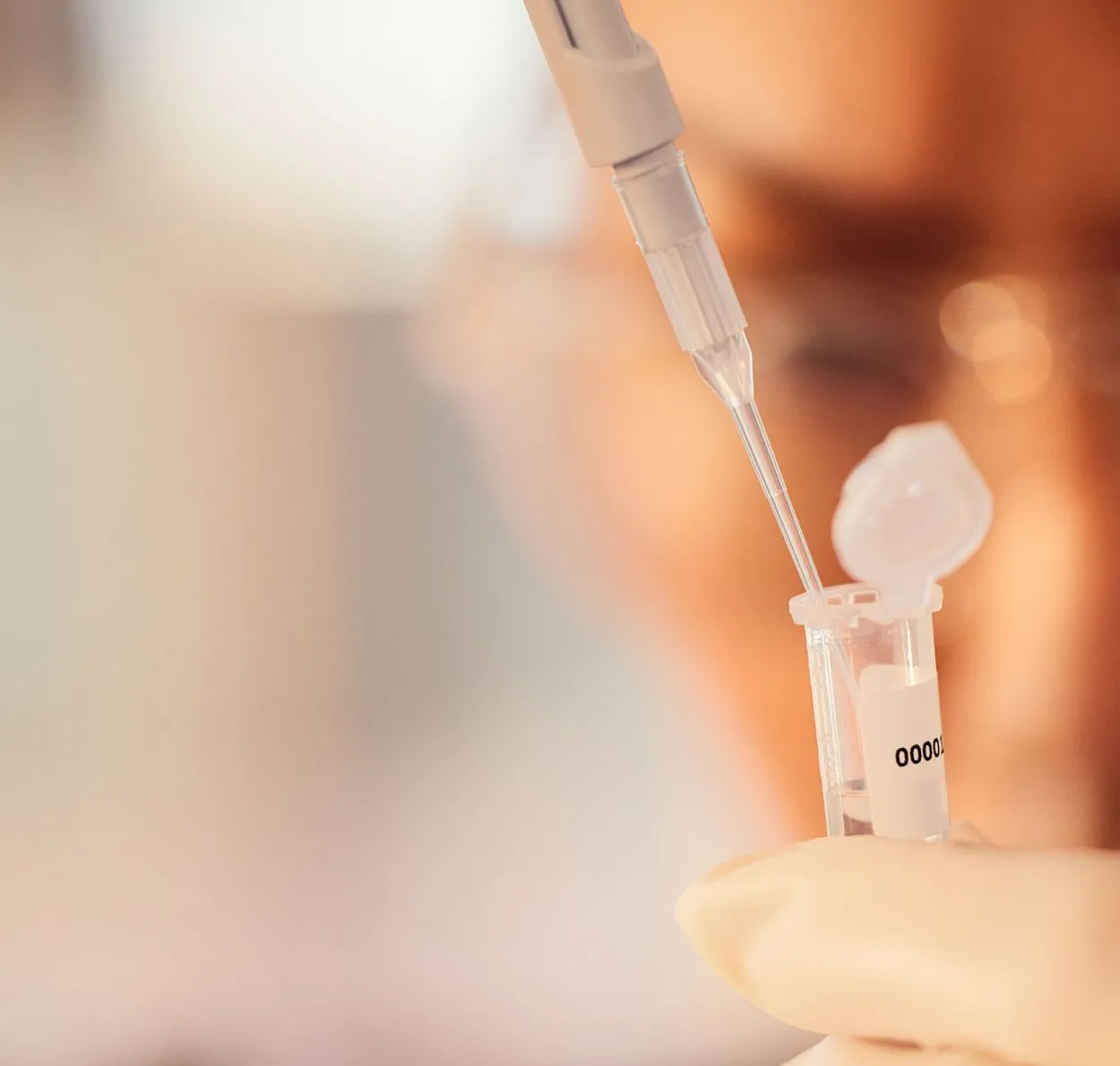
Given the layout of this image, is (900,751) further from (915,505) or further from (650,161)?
(650,161)

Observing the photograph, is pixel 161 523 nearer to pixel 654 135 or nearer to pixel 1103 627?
pixel 654 135

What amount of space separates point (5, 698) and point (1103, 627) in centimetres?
46

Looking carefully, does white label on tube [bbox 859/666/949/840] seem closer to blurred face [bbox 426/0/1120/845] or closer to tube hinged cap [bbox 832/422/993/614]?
tube hinged cap [bbox 832/422/993/614]

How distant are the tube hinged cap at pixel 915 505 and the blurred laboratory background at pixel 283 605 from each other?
199 millimetres

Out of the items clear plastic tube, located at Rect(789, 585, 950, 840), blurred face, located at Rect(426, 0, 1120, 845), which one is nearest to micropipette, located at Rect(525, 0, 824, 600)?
clear plastic tube, located at Rect(789, 585, 950, 840)

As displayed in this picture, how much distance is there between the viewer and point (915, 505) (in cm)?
26

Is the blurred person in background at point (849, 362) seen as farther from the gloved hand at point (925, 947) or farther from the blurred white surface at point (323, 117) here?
the gloved hand at point (925, 947)

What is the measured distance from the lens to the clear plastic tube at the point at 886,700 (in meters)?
0.30

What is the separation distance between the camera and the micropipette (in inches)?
11.3

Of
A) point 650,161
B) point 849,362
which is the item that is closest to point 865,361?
point 849,362

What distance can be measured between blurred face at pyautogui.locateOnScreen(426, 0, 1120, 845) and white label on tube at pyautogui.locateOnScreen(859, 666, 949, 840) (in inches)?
6.4

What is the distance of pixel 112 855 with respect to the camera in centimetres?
44

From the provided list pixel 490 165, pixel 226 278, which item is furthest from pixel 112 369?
pixel 490 165

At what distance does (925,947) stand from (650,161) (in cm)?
21
